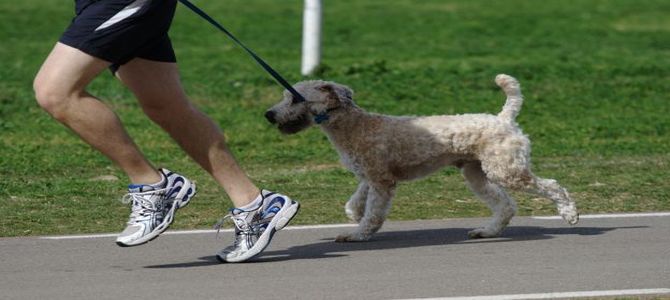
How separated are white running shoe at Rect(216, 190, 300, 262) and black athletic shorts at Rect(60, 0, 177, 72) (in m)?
1.04

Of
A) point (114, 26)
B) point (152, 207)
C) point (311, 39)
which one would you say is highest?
point (114, 26)

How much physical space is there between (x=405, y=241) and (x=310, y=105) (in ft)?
3.11

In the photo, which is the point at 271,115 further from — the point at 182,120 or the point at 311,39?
the point at 311,39

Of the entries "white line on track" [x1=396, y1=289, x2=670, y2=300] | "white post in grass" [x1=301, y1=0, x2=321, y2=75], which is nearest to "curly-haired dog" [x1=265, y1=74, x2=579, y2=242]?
"white line on track" [x1=396, y1=289, x2=670, y2=300]

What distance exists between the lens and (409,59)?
17719 mm

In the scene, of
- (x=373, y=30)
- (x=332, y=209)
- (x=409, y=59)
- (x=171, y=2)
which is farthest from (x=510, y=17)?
(x=171, y=2)

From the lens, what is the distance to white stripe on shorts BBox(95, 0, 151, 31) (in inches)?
262

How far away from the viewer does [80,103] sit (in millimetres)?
6703

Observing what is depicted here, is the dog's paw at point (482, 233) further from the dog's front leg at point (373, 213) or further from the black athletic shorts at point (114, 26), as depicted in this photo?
the black athletic shorts at point (114, 26)

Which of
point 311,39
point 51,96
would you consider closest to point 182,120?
point 51,96

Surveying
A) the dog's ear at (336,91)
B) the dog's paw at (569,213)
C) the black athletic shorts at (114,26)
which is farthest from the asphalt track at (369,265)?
the black athletic shorts at (114,26)

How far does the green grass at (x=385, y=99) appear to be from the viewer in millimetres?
9219

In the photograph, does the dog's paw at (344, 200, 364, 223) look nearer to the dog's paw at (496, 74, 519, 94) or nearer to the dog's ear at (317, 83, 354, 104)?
the dog's ear at (317, 83, 354, 104)

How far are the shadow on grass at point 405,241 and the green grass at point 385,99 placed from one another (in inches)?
26.0
